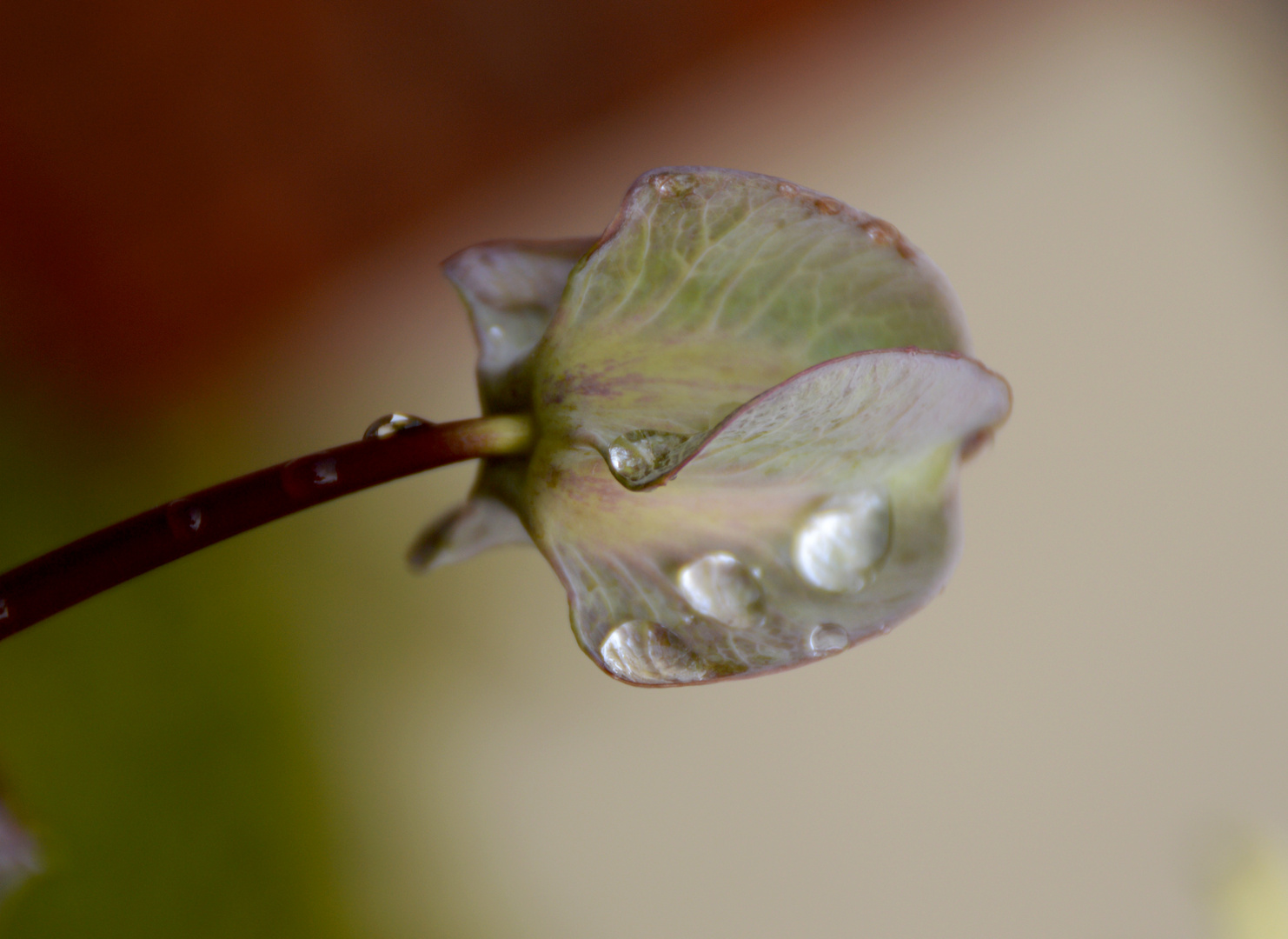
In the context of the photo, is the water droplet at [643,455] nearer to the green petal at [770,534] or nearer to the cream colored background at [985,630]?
the green petal at [770,534]

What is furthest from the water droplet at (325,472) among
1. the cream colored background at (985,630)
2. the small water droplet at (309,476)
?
the cream colored background at (985,630)

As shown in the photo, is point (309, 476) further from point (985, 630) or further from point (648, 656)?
point (985, 630)

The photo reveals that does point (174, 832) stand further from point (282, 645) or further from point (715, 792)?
point (715, 792)

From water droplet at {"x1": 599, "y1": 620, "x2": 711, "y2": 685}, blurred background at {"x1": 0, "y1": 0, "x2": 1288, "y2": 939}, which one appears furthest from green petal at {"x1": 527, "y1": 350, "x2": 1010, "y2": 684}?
blurred background at {"x1": 0, "y1": 0, "x2": 1288, "y2": 939}

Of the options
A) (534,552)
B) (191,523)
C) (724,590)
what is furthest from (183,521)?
(534,552)

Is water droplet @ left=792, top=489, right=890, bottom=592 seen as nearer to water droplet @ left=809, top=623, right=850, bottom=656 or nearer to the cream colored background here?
water droplet @ left=809, top=623, right=850, bottom=656
